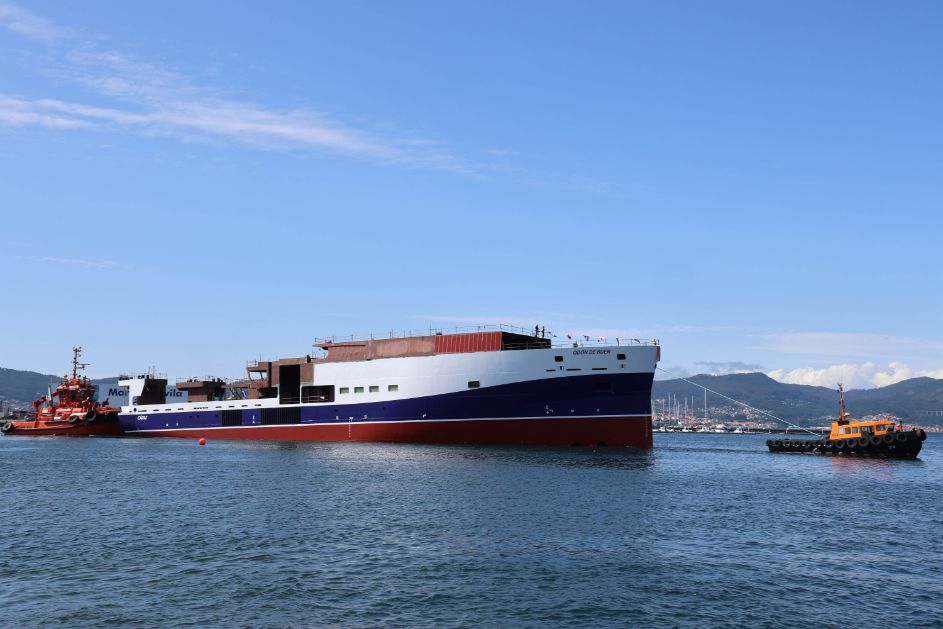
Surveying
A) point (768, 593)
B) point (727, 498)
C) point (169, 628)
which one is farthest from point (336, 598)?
point (727, 498)

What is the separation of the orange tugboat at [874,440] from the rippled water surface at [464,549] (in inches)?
879

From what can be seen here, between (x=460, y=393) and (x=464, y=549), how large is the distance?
41.1 m

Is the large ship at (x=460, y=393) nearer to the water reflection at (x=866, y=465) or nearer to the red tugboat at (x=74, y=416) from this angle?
the water reflection at (x=866, y=465)

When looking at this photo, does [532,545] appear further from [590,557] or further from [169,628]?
[169,628]

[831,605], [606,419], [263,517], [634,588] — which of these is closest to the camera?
[831,605]

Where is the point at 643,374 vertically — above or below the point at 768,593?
above

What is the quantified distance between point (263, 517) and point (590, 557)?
14.0 meters

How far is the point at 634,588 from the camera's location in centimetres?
1994

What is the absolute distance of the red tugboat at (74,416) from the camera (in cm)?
9688

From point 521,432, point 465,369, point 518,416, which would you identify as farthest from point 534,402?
point 465,369

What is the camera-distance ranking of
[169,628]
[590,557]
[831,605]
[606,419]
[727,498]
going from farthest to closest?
[606,419]
[727,498]
[590,557]
[831,605]
[169,628]

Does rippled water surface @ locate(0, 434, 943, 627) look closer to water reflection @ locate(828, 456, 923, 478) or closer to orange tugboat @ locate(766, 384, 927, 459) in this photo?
water reflection @ locate(828, 456, 923, 478)

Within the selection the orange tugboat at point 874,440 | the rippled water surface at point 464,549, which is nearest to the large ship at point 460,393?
the rippled water surface at point 464,549

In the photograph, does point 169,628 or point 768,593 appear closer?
point 169,628
